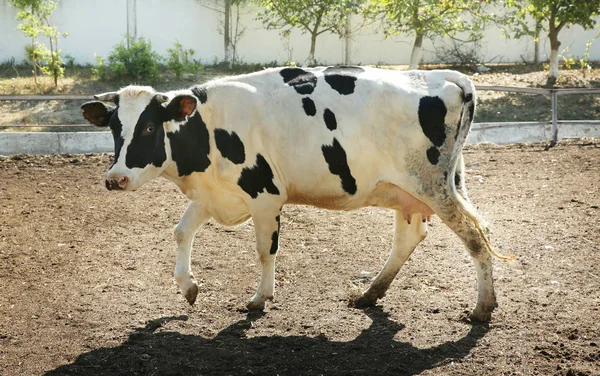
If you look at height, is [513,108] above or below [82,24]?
below

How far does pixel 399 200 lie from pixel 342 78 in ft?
3.69

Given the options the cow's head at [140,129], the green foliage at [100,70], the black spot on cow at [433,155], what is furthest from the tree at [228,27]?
the black spot on cow at [433,155]

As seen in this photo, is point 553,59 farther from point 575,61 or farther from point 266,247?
point 266,247

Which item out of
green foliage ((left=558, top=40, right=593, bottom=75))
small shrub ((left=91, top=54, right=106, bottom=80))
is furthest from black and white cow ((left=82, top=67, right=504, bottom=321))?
green foliage ((left=558, top=40, right=593, bottom=75))

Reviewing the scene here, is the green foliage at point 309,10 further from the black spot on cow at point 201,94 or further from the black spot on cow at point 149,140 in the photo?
the black spot on cow at point 149,140

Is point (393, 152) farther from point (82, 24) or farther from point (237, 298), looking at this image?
point (82, 24)

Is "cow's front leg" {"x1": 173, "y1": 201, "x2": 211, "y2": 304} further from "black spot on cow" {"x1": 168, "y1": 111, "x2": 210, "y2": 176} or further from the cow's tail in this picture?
the cow's tail

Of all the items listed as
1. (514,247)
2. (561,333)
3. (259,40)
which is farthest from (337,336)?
(259,40)

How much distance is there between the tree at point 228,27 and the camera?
22141 mm

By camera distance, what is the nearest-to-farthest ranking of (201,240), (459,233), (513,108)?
(459,233)
(201,240)
(513,108)

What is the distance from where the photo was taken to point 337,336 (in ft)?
20.2

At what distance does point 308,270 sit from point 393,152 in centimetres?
180

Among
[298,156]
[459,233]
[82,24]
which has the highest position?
[82,24]

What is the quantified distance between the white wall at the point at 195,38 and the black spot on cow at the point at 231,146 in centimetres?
1545
